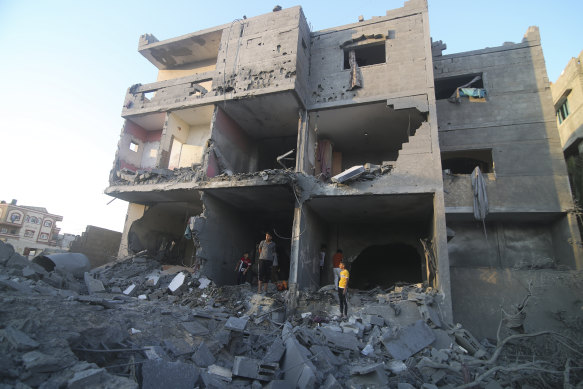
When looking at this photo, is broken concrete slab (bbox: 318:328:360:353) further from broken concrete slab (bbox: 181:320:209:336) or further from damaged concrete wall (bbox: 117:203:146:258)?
damaged concrete wall (bbox: 117:203:146:258)

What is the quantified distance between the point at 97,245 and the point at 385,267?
1325 cm

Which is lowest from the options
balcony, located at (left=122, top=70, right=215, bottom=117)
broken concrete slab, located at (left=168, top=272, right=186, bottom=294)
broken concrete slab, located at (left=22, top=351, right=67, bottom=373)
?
broken concrete slab, located at (left=22, top=351, right=67, bottom=373)

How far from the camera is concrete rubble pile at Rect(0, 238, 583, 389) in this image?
156 inches

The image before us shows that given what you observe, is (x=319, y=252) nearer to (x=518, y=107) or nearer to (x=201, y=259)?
(x=201, y=259)

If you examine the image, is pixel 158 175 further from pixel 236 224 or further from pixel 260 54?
pixel 260 54

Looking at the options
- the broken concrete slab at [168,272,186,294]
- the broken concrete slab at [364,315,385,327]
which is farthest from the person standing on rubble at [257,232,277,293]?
the broken concrete slab at [364,315,385,327]

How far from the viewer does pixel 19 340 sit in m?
3.71

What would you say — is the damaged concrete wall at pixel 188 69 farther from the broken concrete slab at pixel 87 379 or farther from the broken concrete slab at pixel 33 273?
the broken concrete slab at pixel 87 379

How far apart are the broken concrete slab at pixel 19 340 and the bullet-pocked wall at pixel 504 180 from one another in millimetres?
9418

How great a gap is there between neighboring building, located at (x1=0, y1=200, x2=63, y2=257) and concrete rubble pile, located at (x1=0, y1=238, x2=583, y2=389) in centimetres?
3640

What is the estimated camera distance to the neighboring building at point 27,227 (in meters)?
36.8

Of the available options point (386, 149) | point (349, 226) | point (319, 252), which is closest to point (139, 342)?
point (319, 252)

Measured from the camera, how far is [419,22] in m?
10.9

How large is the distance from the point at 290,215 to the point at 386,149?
A: 15.7 feet
